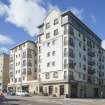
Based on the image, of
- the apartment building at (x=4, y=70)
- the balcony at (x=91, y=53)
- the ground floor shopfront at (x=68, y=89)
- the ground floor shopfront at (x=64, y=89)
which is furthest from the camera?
the apartment building at (x=4, y=70)

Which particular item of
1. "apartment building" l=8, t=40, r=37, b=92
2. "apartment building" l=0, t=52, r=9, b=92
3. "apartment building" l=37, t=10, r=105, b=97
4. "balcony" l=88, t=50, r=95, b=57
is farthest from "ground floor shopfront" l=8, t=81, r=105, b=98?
"apartment building" l=0, t=52, r=9, b=92

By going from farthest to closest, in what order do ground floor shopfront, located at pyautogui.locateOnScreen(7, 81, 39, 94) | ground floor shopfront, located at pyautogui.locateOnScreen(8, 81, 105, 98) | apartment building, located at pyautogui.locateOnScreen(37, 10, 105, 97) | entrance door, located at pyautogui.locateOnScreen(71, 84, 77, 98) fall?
ground floor shopfront, located at pyautogui.locateOnScreen(7, 81, 39, 94) → entrance door, located at pyautogui.locateOnScreen(71, 84, 77, 98) → apartment building, located at pyautogui.locateOnScreen(37, 10, 105, 97) → ground floor shopfront, located at pyautogui.locateOnScreen(8, 81, 105, 98)

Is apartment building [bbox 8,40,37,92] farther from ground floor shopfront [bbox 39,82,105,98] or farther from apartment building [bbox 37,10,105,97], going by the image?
ground floor shopfront [bbox 39,82,105,98]

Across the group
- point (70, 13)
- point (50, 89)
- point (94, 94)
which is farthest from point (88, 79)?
point (70, 13)

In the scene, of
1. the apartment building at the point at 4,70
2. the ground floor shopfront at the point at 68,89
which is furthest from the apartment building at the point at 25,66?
the apartment building at the point at 4,70

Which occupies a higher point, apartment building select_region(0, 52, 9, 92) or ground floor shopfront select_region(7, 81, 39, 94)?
apartment building select_region(0, 52, 9, 92)

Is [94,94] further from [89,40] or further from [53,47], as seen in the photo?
[53,47]

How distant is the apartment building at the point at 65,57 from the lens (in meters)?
81.4

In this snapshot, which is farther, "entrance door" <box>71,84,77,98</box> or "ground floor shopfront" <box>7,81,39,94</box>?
Result: "ground floor shopfront" <box>7,81,39,94</box>

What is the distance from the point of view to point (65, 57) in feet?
266

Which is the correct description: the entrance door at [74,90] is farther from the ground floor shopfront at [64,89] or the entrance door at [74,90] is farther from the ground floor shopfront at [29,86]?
the ground floor shopfront at [29,86]

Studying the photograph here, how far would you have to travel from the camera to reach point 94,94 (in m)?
99.0

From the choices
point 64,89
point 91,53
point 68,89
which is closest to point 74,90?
point 64,89

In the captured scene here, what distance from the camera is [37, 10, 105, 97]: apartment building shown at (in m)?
81.4
